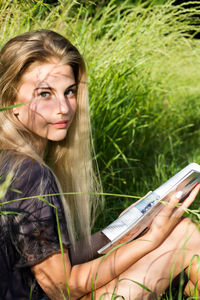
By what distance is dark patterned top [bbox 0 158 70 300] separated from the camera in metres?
1.21

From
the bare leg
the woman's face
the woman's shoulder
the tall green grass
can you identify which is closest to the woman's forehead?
the woman's face

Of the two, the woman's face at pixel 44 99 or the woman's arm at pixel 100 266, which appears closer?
the woman's arm at pixel 100 266

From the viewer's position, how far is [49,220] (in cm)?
122

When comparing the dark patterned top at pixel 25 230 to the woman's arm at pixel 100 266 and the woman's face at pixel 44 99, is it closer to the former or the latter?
the woman's arm at pixel 100 266

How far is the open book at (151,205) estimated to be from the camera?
1.27m

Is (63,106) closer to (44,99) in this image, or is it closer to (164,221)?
(44,99)

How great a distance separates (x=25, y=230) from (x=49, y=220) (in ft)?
0.27

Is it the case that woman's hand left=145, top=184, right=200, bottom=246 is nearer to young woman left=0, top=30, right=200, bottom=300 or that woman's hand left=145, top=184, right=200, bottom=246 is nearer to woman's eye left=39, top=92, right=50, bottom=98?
young woman left=0, top=30, right=200, bottom=300

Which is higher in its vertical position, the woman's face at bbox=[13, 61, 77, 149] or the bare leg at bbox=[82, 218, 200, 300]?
the woman's face at bbox=[13, 61, 77, 149]

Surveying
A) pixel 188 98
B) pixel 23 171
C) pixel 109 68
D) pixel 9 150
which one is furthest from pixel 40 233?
pixel 188 98

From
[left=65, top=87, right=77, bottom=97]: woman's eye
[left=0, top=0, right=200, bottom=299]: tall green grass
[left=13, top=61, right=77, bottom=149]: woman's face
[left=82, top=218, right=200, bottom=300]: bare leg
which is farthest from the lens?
[left=0, top=0, right=200, bottom=299]: tall green grass

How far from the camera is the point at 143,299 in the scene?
1.37 m

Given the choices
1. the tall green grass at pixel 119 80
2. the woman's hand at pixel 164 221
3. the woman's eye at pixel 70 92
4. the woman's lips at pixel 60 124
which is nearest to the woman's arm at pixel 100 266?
the woman's hand at pixel 164 221

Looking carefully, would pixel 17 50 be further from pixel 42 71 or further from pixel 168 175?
pixel 168 175
